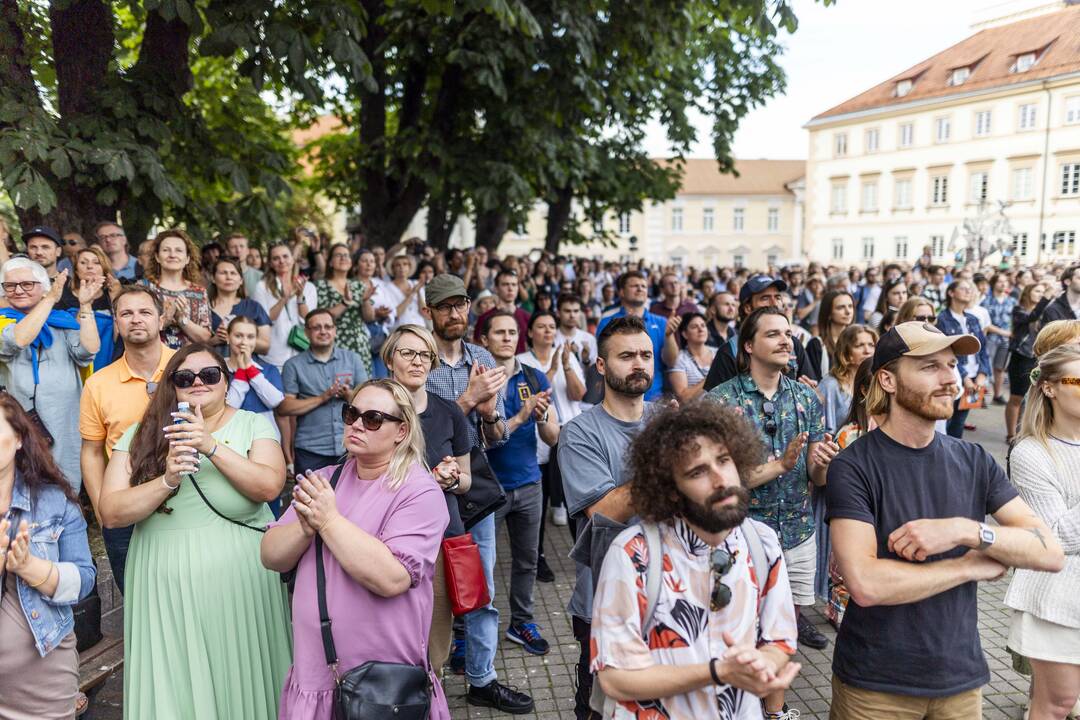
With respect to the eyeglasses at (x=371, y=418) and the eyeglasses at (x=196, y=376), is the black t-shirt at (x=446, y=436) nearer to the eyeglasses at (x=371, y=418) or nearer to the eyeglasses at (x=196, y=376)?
the eyeglasses at (x=371, y=418)

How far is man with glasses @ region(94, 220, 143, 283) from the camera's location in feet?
20.6

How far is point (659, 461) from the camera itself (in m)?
2.32

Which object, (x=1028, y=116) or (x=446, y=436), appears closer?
(x=446, y=436)

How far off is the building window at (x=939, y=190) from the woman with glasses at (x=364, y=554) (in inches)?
2218

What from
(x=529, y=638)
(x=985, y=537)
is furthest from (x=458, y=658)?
(x=985, y=537)

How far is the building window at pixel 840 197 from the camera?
56.7m

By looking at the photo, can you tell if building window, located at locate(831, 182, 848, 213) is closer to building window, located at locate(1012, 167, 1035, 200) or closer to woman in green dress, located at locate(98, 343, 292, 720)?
building window, located at locate(1012, 167, 1035, 200)

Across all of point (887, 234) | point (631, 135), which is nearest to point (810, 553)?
point (631, 135)

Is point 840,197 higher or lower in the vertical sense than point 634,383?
higher

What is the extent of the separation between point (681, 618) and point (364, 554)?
108cm

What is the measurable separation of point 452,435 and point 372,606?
125 centimetres

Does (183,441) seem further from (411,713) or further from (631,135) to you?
(631,135)

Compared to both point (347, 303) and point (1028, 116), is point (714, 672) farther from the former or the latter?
point (1028, 116)

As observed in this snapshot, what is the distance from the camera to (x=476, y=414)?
4.50m
